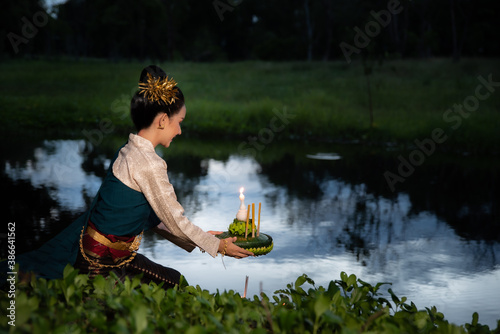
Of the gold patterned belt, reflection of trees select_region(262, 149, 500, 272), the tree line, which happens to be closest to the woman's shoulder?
the gold patterned belt

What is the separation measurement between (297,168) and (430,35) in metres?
39.0

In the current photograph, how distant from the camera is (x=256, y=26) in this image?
6781 cm

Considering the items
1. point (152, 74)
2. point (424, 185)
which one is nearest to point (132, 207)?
point (152, 74)

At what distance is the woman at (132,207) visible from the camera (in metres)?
3.59

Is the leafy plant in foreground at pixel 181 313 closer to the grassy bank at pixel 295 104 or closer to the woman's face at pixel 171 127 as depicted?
the woman's face at pixel 171 127

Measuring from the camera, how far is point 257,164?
13.0 m

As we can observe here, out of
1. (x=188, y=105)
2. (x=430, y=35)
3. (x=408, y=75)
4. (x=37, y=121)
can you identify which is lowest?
(x=37, y=121)

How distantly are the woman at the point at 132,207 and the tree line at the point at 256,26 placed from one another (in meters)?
31.5

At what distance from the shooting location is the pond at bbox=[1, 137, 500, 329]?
6121mm

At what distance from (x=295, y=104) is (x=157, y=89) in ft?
54.9

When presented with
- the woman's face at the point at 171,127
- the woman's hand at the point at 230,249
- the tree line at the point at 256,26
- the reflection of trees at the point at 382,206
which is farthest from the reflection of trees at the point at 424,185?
the tree line at the point at 256,26

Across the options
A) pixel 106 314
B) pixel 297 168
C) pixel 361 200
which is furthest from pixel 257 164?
pixel 106 314

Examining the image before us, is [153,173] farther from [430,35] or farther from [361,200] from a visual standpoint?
[430,35]

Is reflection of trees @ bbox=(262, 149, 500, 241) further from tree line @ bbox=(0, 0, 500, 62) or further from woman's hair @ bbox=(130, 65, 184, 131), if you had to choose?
tree line @ bbox=(0, 0, 500, 62)
